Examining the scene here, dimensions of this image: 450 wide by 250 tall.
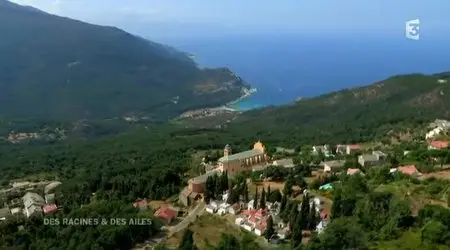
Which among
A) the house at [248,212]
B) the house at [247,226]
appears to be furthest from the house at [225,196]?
the house at [247,226]

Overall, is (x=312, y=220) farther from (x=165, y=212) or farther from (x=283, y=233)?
(x=165, y=212)

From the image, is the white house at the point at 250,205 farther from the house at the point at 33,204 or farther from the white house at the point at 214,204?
the house at the point at 33,204

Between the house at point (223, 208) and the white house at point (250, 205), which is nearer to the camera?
the white house at point (250, 205)

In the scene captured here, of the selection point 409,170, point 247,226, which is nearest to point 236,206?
point 247,226

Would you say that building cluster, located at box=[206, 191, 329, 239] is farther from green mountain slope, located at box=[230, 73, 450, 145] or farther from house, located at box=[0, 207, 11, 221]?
green mountain slope, located at box=[230, 73, 450, 145]

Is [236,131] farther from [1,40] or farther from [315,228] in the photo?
[1,40]

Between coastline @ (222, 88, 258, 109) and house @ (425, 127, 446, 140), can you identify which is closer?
house @ (425, 127, 446, 140)

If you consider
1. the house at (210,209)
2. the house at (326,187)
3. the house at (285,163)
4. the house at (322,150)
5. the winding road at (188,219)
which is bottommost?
the house at (322,150)

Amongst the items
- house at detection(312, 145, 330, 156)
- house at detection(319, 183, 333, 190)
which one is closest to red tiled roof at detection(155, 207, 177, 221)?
house at detection(319, 183, 333, 190)
